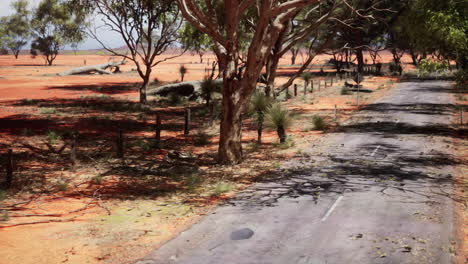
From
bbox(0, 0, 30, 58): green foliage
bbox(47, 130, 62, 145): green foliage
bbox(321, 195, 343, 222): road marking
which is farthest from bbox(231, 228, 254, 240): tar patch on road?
bbox(0, 0, 30, 58): green foliage

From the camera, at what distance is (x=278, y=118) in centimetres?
2145

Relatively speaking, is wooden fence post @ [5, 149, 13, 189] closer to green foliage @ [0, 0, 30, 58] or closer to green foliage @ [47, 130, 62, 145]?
green foliage @ [47, 130, 62, 145]

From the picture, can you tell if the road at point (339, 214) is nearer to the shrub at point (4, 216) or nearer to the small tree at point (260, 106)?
the small tree at point (260, 106)

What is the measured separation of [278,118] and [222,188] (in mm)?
7817

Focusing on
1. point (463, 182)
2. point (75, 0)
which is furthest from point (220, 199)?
point (75, 0)

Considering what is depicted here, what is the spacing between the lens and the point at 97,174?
620 inches

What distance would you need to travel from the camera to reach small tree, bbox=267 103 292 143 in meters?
21.4

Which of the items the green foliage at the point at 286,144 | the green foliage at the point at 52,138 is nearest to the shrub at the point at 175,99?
the green foliage at the point at 52,138

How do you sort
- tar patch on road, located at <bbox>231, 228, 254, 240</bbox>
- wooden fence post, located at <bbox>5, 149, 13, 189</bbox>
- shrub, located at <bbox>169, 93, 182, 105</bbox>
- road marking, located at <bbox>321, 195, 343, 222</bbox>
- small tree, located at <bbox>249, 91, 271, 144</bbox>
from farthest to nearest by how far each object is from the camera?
shrub, located at <bbox>169, 93, 182, 105</bbox>
small tree, located at <bbox>249, 91, 271, 144</bbox>
wooden fence post, located at <bbox>5, 149, 13, 189</bbox>
road marking, located at <bbox>321, 195, 343, 222</bbox>
tar patch on road, located at <bbox>231, 228, 254, 240</bbox>

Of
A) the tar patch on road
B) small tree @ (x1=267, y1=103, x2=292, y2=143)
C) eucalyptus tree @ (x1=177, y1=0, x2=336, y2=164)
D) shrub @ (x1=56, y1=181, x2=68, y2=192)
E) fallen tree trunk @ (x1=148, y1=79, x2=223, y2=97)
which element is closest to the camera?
the tar patch on road

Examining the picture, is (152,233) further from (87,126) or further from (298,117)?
(298,117)

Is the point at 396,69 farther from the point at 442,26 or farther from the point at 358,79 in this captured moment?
the point at 442,26

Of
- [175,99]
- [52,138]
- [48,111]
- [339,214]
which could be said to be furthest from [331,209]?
[175,99]

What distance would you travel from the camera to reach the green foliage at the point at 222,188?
14102 mm
